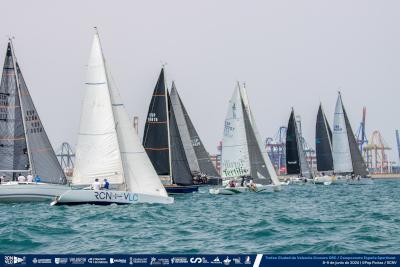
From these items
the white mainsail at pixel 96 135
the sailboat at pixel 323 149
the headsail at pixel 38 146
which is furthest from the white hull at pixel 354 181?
A: the white mainsail at pixel 96 135

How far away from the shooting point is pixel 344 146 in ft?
262

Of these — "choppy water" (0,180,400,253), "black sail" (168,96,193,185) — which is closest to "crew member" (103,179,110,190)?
"choppy water" (0,180,400,253)

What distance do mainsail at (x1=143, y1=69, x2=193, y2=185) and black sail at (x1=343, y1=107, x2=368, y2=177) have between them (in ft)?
117

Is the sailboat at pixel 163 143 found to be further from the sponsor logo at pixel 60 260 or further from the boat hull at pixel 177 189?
the sponsor logo at pixel 60 260

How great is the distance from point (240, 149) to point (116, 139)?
21316 millimetres

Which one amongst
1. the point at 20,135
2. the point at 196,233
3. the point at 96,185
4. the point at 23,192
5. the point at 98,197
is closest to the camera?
the point at 196,233

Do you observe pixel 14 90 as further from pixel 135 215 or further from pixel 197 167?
pixel 197 167

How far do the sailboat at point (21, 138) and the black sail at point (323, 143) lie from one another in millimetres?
48496

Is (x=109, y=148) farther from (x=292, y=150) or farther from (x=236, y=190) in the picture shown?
(x=292, y=150)

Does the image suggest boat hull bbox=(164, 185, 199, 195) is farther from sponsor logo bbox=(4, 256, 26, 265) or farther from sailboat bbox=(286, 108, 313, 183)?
sponsor logo bbox=(4, 256, 26, 265)

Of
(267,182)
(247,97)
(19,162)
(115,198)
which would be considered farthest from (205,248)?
(247,97)

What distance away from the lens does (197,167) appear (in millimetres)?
75500

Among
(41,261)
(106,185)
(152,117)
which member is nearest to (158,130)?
(152,117)

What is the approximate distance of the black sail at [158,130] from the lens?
4781cm
